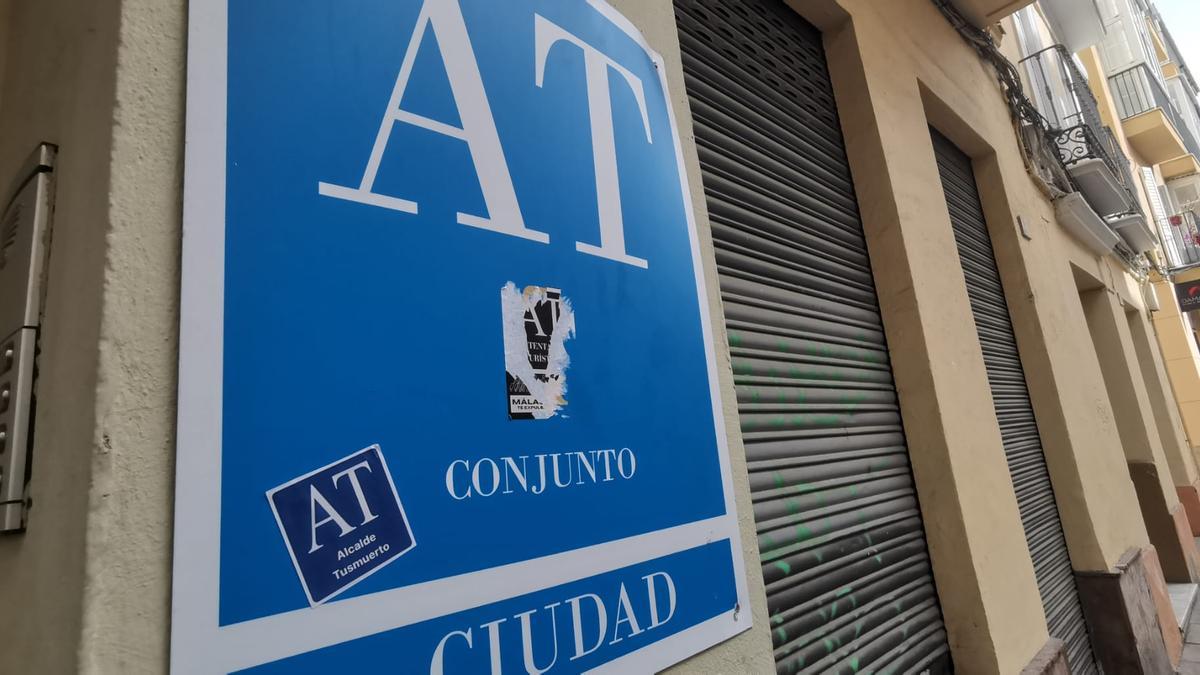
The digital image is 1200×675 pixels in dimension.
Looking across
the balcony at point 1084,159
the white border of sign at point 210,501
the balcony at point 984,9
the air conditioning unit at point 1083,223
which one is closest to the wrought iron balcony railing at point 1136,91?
the balcony at point 1084,159

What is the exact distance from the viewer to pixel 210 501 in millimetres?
818

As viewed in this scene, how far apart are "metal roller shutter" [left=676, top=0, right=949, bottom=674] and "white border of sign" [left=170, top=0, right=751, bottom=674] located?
1.44m

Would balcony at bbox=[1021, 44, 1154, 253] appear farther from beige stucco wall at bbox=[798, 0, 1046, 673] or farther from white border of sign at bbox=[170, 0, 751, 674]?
white border of sign at bbox=[170, 0, 751, 674]

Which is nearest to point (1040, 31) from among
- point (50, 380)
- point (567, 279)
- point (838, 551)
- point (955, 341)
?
point (955, 341)

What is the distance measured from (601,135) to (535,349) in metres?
0.64

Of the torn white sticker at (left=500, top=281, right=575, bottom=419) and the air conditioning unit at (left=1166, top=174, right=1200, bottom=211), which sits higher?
the air conditioning unit at (left=1166, top=174, right=1200, bottom=211)

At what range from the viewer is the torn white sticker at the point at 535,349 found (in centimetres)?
123

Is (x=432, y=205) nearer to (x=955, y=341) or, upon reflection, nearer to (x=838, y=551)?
(x=838, y=551)

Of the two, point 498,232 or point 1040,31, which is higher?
point 1040,31

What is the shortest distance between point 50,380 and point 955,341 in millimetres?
3688

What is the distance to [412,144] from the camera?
116 cm

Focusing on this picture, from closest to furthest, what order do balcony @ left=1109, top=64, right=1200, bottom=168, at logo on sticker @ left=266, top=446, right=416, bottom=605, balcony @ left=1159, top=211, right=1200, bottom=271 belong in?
at logo on sticker @ left=266, top=446, right=416, bottom=605 → balcony @ left=1109, top=64, right=1200, bottom=168 → balcony @ left=1159, top=211, right=1200, bottom=271

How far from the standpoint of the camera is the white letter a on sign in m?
1.20

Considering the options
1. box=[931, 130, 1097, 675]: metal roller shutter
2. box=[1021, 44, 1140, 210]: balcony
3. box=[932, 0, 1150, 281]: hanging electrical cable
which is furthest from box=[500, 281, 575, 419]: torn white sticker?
box=[1021, 44, 1140, 210]: balcony
